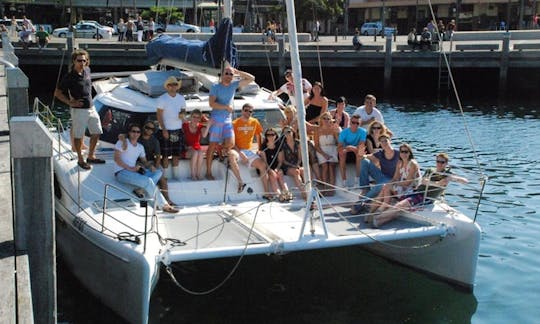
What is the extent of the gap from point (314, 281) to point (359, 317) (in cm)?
128

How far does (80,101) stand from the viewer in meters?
11.2

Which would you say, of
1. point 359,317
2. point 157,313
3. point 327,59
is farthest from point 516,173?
point 327,59

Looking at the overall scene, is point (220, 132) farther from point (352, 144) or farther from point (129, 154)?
point (352, 144)

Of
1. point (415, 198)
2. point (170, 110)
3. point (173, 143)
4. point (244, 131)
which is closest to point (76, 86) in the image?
point (170, 110)

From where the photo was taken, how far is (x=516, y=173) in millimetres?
18250

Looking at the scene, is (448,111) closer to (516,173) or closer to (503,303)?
(516,173)

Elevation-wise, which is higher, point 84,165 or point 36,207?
point 36,207

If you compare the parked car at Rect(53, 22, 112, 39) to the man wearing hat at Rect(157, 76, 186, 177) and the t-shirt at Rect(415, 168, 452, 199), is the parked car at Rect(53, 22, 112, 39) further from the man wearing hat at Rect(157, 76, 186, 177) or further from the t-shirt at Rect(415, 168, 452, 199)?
the t-shirt at Rect(415, 168, 452, 199)

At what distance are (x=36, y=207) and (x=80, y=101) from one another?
A: 4.69 metres

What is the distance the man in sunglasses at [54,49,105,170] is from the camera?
11.1m

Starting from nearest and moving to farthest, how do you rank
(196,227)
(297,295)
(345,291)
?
(196,227)
(297,295)
(345,291)

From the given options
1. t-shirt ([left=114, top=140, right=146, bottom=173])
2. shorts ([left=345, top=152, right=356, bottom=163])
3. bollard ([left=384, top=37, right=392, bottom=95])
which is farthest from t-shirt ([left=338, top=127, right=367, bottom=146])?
bollard ([left=384, top=37, right=392, bottom=95])

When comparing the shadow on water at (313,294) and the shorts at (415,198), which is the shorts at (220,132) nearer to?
the shadow on water at (313,294)

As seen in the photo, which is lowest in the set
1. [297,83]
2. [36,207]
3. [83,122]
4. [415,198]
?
[415,198]
